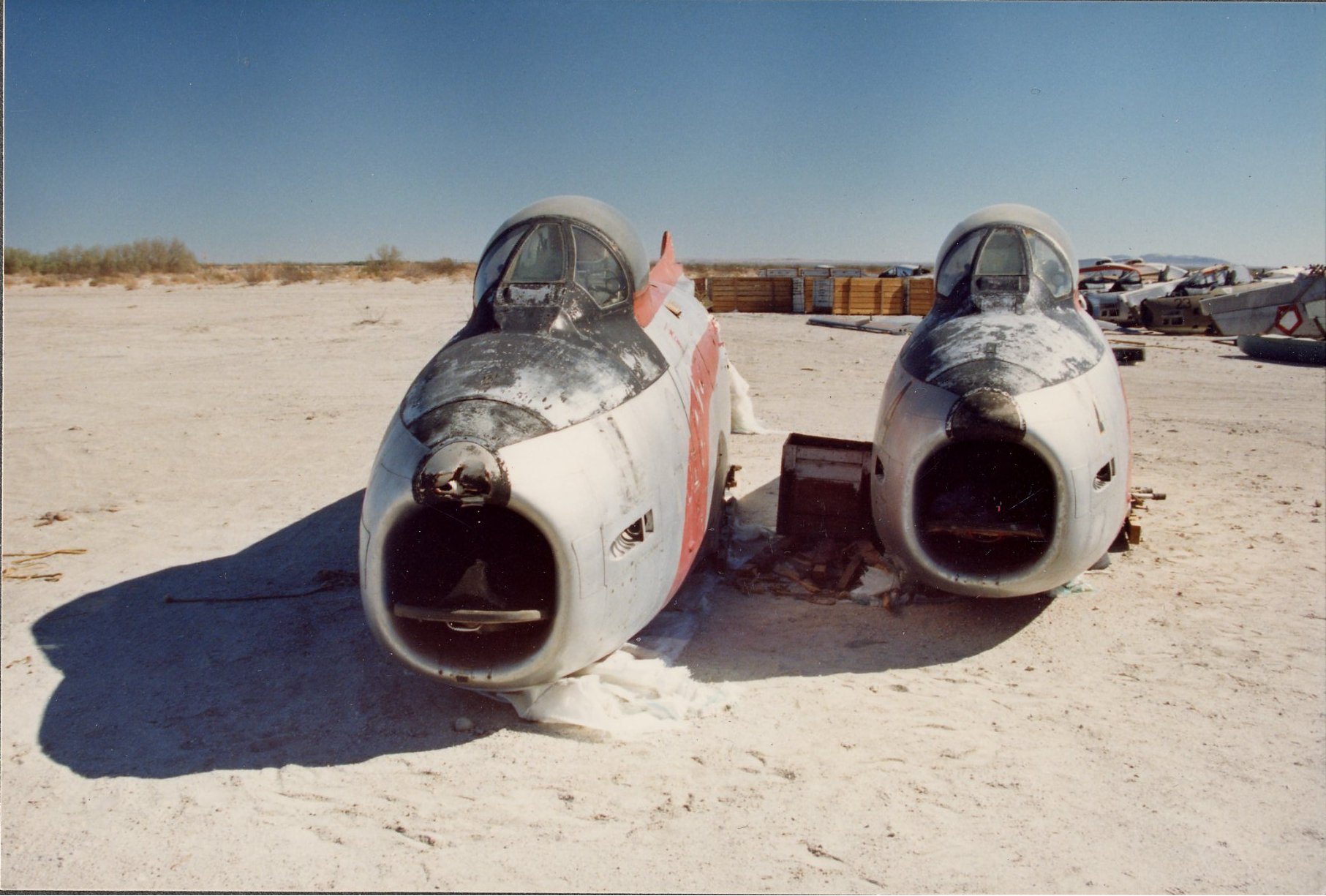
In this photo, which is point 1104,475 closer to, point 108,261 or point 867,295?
point 867,295

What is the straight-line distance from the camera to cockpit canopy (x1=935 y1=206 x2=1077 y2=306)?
286 inches

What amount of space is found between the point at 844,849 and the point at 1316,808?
239cm

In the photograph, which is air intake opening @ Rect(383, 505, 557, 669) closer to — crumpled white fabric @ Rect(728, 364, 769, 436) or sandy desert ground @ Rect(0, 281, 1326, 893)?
sandy desert ground @ Rect(0, 281, 1326, 893)

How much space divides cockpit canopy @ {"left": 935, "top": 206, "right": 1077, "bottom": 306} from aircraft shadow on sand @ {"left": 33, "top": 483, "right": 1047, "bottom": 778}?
2455 mm

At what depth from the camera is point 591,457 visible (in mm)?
4809

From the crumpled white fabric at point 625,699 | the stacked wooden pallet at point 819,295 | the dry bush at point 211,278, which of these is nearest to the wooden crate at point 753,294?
the stacked wooden pallet at point 819,295

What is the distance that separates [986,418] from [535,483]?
9.37 feet

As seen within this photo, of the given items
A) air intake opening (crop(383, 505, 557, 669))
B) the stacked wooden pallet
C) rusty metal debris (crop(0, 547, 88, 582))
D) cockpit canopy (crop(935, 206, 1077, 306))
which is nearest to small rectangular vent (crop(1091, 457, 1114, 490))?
cockpit canopy (crop(935, 206, 1077, 306))

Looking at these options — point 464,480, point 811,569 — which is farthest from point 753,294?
point 464,480

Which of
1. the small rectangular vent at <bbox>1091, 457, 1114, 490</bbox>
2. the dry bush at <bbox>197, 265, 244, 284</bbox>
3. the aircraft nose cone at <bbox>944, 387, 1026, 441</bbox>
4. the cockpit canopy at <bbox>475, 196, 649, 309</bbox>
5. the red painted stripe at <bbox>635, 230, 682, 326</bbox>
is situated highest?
the cockpit canopy at <bbox>475, 196, 649, 309</bbox>

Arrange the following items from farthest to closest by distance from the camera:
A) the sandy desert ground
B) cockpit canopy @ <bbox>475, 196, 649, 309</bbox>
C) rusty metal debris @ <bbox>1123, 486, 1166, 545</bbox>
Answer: rusty metal debris @ <bbox>1123, 486, 1166, 545</bbox> < cockpit canopy @ <bbox>475, 196, 649, 309</bbox> < the sandy desert ground

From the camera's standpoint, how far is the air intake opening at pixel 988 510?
19.4 feet

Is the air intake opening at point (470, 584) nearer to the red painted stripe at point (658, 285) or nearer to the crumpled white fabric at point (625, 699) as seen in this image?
the crumpled white fabric at point (625, 699)

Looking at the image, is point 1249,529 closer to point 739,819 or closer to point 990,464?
point 990,464
